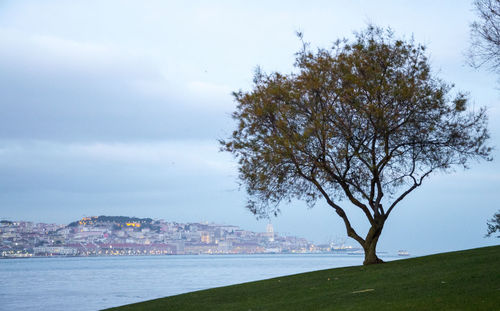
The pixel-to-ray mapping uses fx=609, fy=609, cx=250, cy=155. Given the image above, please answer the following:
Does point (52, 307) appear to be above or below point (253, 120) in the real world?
below

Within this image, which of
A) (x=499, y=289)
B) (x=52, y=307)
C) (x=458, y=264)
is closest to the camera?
(x=499, y=289)

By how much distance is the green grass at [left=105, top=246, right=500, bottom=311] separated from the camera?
14859 mm

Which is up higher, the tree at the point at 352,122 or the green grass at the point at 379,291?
the tree at the point at 352,122

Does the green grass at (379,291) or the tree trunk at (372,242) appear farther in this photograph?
the tree trunk at (372,242)

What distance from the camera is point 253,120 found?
90.5 feet

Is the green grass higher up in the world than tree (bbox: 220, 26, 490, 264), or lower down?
lower down

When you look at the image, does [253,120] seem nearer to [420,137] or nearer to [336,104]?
[336,104]

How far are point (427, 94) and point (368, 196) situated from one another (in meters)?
5.68

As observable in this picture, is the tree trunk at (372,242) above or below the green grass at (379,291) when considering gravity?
above

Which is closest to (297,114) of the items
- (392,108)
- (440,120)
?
(392,108)

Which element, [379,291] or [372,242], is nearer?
[379,291]

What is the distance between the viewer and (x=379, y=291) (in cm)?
1819

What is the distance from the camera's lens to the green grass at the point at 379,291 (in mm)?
14859

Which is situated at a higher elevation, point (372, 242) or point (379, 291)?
point (372, 242)
